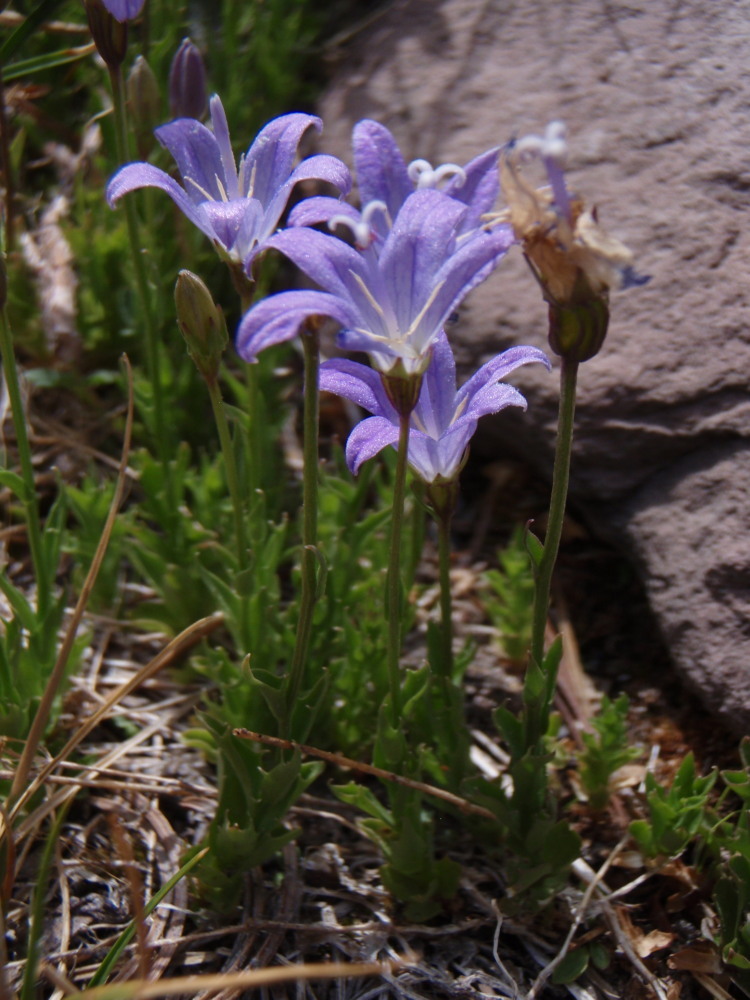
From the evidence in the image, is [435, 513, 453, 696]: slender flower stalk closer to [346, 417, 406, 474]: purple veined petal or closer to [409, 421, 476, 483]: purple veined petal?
[409, 421, 476, 483]: purple veined petal

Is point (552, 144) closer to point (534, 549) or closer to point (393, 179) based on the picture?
point (393, 179)

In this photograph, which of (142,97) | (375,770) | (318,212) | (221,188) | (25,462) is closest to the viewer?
(318,212)

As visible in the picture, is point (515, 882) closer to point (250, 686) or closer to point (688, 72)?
point (250, 686)

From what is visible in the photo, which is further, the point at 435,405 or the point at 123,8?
the point at 123,8

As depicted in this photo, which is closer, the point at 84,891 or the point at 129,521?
the point at 84,891

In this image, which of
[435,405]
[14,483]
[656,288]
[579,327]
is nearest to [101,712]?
[14,483]

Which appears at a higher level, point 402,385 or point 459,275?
point 459,275

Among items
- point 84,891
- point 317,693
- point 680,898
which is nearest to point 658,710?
point 680,898
